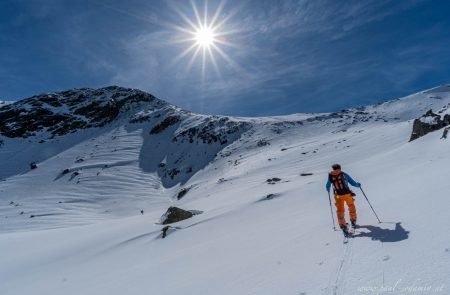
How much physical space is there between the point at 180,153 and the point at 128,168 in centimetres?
1162

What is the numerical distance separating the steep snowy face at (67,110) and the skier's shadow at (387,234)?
104 metres

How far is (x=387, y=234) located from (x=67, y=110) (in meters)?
123

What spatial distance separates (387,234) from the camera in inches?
293

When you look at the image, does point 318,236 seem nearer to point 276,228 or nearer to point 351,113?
point 276,228

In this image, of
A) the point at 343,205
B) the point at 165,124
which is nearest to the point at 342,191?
the point at 343,205

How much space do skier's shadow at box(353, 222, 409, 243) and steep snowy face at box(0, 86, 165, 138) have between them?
343 feet

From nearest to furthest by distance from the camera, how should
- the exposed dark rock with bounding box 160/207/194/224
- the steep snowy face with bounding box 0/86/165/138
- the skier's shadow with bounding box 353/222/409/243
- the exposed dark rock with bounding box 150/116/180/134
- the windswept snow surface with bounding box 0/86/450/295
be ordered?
the windswept snow surface with bounding box 0/86/450/295 → the skier's shadow with bounding box 353/222/409/243 → the exposed dark rock with bounding box 160/207/194/224 → the exposed dark rock with bounding box 150/116/180/134 → the steep snowy face with bounding box 0/86/165/138

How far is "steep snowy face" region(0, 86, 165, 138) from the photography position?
10319 centimetres

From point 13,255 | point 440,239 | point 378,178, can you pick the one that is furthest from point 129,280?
point 13,255

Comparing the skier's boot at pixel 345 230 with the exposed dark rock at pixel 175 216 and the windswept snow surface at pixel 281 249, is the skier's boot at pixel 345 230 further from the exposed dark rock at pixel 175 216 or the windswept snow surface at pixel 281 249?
the exposed dark rock at pixel 175 216

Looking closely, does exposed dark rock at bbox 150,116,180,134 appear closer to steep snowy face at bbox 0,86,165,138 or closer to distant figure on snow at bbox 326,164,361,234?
steep snowy face at bbox 0,86,165,138

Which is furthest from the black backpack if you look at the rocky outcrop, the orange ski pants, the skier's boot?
the rocky outcrop

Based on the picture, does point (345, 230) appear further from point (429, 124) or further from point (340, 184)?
point (429, 124)

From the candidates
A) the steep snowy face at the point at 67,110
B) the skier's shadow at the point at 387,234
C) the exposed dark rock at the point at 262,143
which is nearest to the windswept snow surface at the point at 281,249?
the skier's shadow at the point at 387,234
